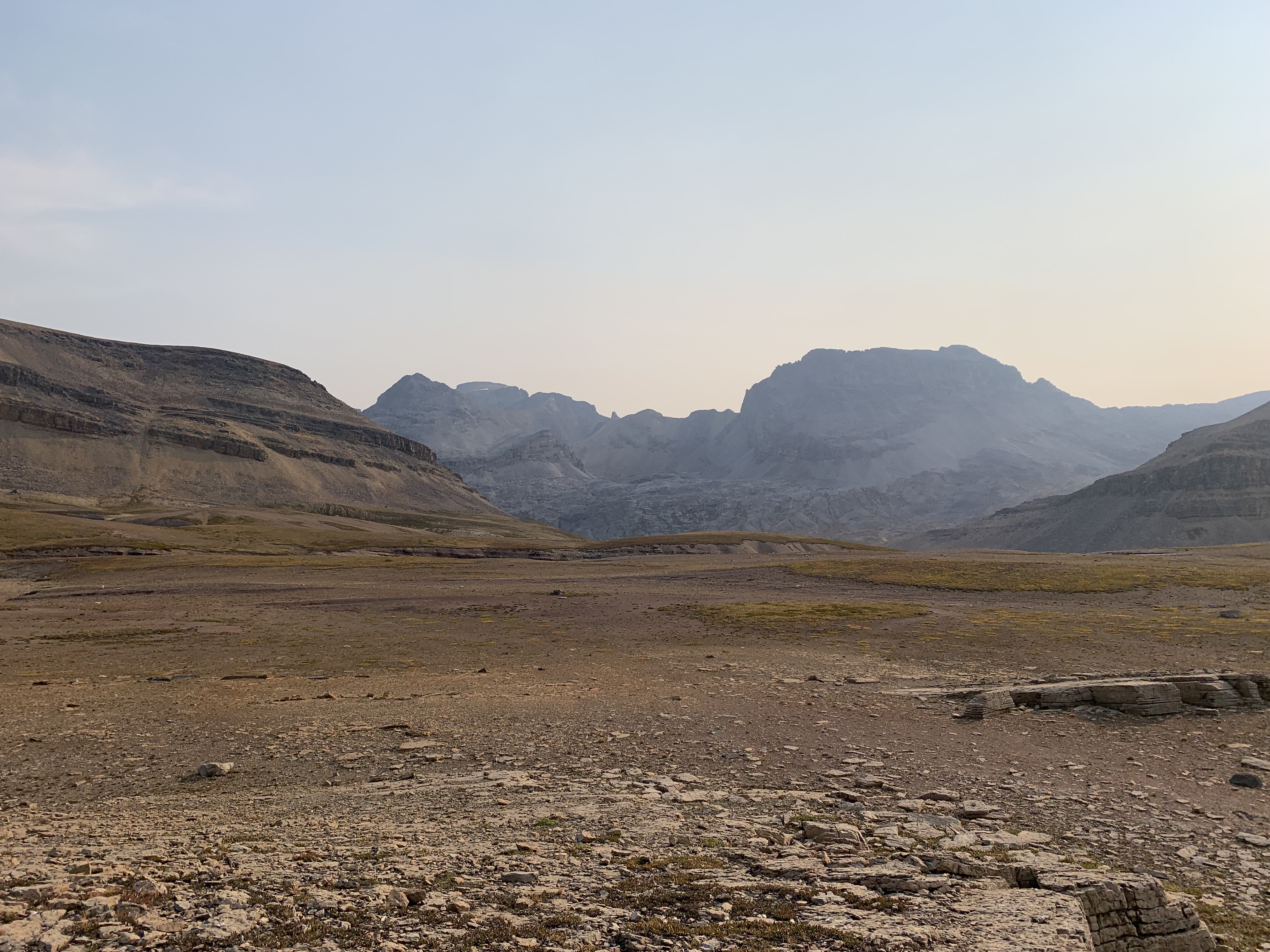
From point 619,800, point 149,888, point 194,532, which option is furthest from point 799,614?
point 194,532

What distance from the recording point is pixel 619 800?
44.3ft

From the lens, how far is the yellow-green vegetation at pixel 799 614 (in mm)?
40438

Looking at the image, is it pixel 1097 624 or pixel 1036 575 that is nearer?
pixel 1097 624

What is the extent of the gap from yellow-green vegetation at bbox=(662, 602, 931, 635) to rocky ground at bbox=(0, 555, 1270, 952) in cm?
716

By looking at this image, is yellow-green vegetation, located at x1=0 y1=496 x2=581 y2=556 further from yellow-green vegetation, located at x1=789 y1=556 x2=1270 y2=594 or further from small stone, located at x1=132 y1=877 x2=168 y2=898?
small stone, located at x1=132 y1=877 x2=168 y2=898

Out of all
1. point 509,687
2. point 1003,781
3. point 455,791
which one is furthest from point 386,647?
point 1003,781

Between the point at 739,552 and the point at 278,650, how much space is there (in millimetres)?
107628

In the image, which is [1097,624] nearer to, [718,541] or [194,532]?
[718,541]

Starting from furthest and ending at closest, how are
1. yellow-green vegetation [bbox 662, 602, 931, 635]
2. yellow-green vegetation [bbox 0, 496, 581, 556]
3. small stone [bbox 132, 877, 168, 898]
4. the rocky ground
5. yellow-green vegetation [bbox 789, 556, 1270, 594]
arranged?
yellow-green vegetation [bbox 0, 496, 581, 556] < yellow-green vegetation [bbox 789, 556, 1270, 594] < yellow-green vegetation [bbox 662, 602, 931, 635] < small stone [bbox 132, 877, 168, 898] < the rocky ground

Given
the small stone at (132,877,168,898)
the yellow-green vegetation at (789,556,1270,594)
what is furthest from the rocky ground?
the yellow-green vegetation at (789,556,1270,594)

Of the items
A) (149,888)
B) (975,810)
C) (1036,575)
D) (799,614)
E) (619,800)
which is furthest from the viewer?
(1036,575)

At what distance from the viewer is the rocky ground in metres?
8.77

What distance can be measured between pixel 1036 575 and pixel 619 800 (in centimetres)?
6800

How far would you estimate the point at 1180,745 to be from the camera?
17875 mm
